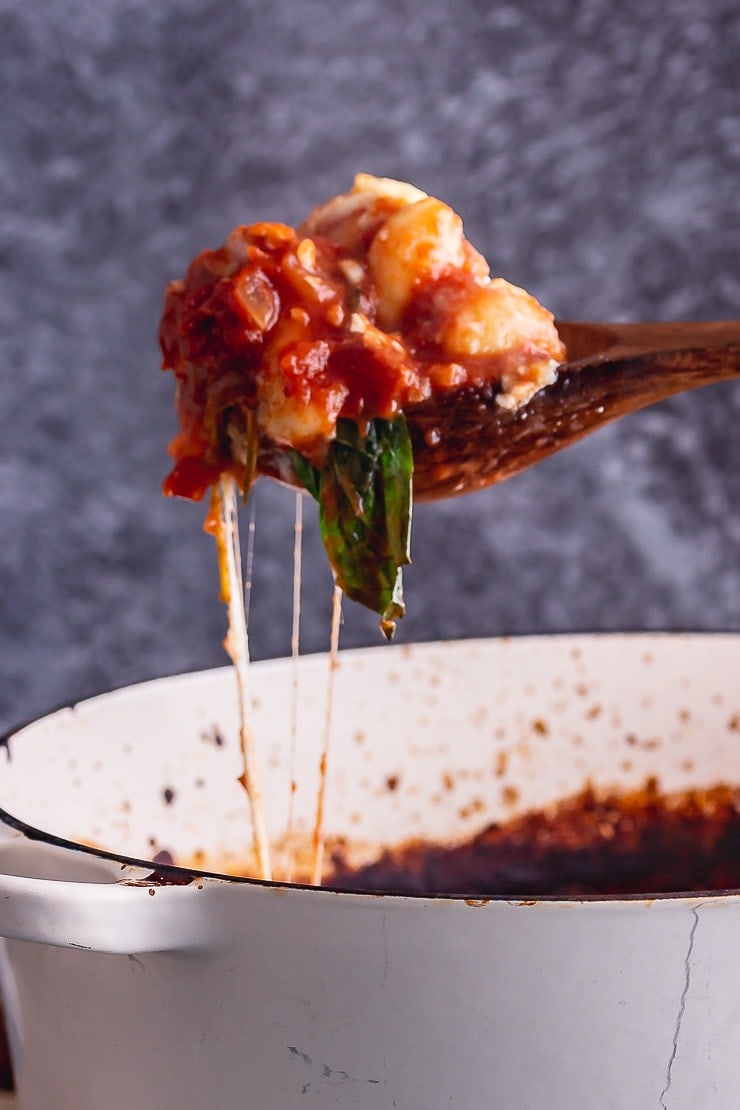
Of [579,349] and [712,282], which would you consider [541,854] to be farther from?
[712,282]

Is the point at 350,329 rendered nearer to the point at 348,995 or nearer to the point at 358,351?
the point at 358,351

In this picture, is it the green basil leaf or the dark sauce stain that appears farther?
the dark sauce stain

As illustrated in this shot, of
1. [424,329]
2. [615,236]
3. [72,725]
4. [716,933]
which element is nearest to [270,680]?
[72,725]

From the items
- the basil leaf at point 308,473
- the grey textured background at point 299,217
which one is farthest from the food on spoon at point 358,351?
the grey textured background at point 299,217

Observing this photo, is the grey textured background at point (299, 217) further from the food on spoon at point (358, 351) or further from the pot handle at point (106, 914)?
the pot handle at point (106, 914)

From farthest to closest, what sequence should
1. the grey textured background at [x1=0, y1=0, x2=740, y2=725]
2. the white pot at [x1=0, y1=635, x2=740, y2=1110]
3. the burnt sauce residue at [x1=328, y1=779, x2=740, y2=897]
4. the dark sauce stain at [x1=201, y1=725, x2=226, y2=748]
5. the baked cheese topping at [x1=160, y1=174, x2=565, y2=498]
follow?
the grey textured background at [x1=0, y1=0, x2=740, y2=725], the burnt sauce residue at [x1=328, y1=779, x2=740, y2=897], the dark sauce stain at [x1=201, y1=725, x2=226, y2=748], the baked cheese topping at [x1=160, y1=174, x2=565, y2=498], the white pot at [x1=0, y1=635, x2=740, y2=1110]

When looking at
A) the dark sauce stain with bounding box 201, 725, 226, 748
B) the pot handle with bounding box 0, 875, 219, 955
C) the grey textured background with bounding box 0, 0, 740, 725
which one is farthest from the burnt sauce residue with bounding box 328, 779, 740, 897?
the pot handle with bounding box 0, 875, 219, 955

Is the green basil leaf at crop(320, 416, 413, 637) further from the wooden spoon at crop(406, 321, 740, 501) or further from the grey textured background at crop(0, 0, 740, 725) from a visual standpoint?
Answer: the grey textured background at crop(0, 0, 740, 725)
